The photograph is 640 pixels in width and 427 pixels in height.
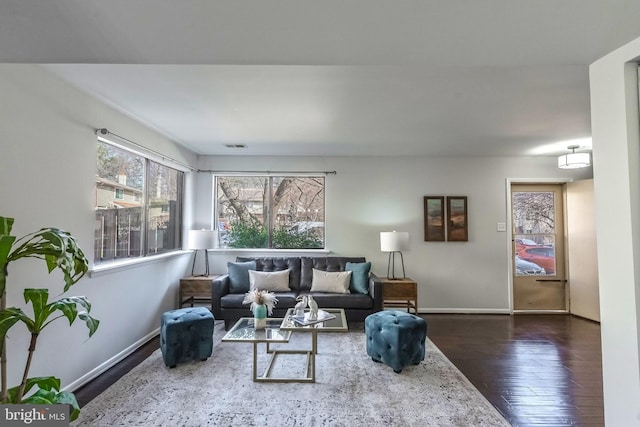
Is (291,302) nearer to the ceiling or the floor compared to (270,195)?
nearer to the floor

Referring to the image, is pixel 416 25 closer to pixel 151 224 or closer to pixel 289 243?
pixel 151 224

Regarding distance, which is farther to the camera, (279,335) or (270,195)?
(270,195)

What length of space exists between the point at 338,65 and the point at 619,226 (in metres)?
1.47

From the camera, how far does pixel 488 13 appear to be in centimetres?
121

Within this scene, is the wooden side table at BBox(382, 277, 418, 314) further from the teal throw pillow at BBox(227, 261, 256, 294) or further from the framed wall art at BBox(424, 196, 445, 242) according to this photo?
the teal throw pillow at BBox(227, 261, 256, 294)

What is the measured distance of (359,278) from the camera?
4.16 metres

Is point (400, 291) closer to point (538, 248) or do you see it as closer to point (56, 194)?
point (538, 248)

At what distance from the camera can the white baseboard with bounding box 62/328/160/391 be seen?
2452mm

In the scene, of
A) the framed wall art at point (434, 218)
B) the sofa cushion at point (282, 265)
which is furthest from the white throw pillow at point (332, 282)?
the framed wall art at point (434, 218)

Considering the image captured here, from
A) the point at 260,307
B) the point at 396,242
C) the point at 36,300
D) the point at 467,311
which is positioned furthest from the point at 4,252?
the point at 467,311

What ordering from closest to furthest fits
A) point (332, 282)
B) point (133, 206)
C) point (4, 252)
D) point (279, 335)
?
point (4, 252), point (279, 335), point (133, 206), point (332, 282)

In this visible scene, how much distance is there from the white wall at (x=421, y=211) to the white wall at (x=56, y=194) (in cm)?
198

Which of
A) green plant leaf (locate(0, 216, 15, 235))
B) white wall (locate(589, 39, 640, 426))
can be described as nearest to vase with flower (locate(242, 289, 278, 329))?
green plant leaf (locate(0, 216, 15, 235))

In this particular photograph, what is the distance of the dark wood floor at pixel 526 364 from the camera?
2.27 m
